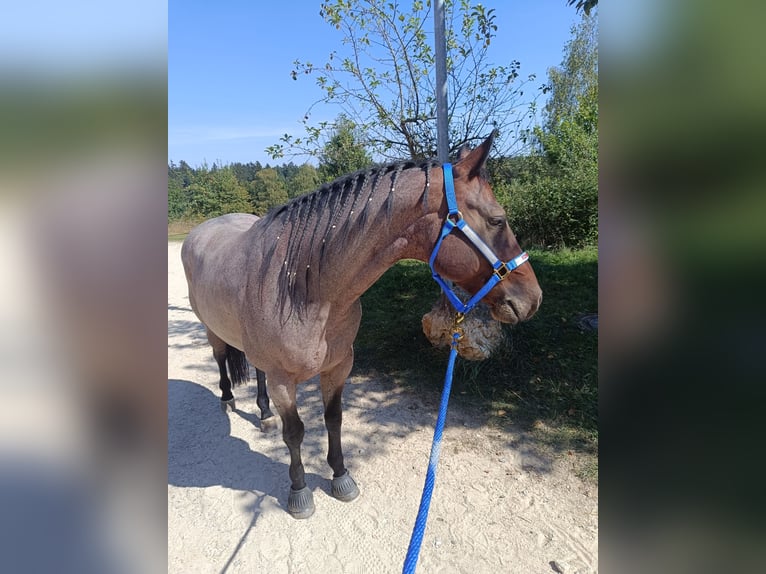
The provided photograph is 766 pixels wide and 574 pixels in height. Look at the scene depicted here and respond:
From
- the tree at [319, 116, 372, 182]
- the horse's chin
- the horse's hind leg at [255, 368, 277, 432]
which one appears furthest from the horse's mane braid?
the tree at [319, 116, 372, 182]

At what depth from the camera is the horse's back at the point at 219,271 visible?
2.71m

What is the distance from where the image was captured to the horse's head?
1795mm

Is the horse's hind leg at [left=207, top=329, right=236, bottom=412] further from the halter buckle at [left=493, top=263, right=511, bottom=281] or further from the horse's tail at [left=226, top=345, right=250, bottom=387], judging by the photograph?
the halter buckle at [left=493, top=263, right=511, bottom=281]

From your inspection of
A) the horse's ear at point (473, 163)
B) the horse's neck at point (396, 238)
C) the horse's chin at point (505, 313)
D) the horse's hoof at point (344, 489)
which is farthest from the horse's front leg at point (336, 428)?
the horse's ear at point (473, 163)

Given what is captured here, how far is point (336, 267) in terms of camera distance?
212cm

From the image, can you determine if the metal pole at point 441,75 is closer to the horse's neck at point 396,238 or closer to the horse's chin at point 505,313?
the horse's neck at point 396,238

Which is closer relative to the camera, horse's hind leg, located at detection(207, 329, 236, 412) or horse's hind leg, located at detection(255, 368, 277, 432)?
horse's hind leg, located at detection(255, 368, 277, 432)
